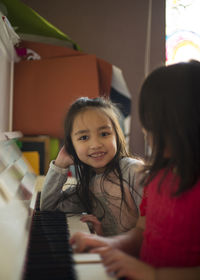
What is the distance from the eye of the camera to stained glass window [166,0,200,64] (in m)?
2.95

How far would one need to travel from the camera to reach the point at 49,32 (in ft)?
6.52

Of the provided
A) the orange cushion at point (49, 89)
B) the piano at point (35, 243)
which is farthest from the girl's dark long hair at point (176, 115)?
the orange cushion at point (49, 89)

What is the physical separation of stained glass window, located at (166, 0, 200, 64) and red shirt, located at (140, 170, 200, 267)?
8.18 ft

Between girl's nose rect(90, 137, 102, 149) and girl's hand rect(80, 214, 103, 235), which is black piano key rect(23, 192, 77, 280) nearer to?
girl's hand rect(80, 214, 103, 235)

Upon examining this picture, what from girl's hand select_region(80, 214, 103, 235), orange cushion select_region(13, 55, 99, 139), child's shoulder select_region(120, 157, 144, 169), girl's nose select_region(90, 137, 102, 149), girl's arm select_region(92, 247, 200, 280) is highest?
orange cushion select_region(13, 55, 99, 139)

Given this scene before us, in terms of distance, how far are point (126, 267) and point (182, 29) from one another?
293 cm

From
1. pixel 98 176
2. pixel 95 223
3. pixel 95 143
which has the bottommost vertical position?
pixel 95 223

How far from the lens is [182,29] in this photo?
3.03m

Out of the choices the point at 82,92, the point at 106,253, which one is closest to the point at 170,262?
the point at 106,253

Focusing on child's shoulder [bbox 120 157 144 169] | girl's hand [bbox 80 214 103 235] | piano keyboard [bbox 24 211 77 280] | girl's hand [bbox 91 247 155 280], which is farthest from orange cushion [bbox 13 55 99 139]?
girl's hand [bbox 91 247 155 280]

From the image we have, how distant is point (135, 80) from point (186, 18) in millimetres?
800

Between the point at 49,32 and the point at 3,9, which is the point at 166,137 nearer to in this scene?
the point at 3,9

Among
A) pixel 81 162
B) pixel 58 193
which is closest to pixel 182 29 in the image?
pixel 81 162

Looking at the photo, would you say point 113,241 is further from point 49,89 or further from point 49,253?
point 49,89
